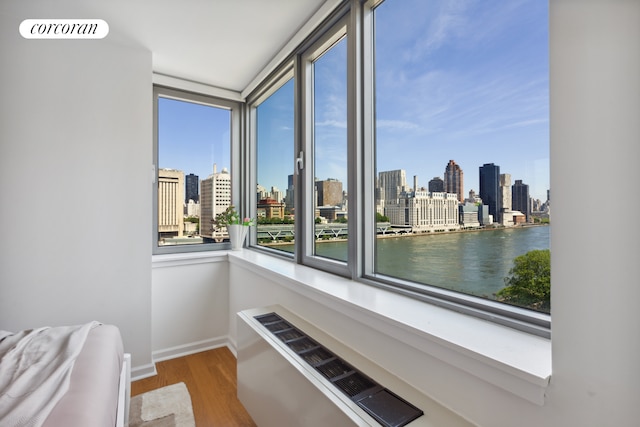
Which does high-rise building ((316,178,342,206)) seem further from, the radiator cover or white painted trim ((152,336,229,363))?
white painted trim ((152,336,229,363))

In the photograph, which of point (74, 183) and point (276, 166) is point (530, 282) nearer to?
point (276, 166)

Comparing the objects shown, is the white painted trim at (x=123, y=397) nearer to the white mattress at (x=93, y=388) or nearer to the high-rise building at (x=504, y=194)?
the white mattress at (x=93, y=388)

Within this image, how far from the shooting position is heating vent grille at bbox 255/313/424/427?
954 millimetres

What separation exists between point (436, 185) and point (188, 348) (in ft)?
8.24

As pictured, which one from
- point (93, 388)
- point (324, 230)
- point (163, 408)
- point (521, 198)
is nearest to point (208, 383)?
point (163, 408)

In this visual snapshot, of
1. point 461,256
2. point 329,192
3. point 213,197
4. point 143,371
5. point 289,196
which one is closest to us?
point 461,256

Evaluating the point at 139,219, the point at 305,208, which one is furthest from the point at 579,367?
the point at 139,219

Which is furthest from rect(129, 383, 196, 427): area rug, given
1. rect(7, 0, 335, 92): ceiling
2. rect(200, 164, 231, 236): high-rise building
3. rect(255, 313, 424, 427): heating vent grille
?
rect(7, 0, 335, 92): ceiling

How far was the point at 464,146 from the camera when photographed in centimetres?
127

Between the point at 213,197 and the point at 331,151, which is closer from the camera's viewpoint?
the point at 331,151

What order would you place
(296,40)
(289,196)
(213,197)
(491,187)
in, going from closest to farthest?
(491,187), (296,40), (289,196), (213,197)

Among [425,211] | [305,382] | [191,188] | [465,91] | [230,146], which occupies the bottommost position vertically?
[305,382]

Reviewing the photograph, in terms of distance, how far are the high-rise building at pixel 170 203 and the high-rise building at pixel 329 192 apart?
62.1 inches

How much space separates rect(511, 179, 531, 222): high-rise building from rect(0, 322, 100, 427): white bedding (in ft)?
5.44
